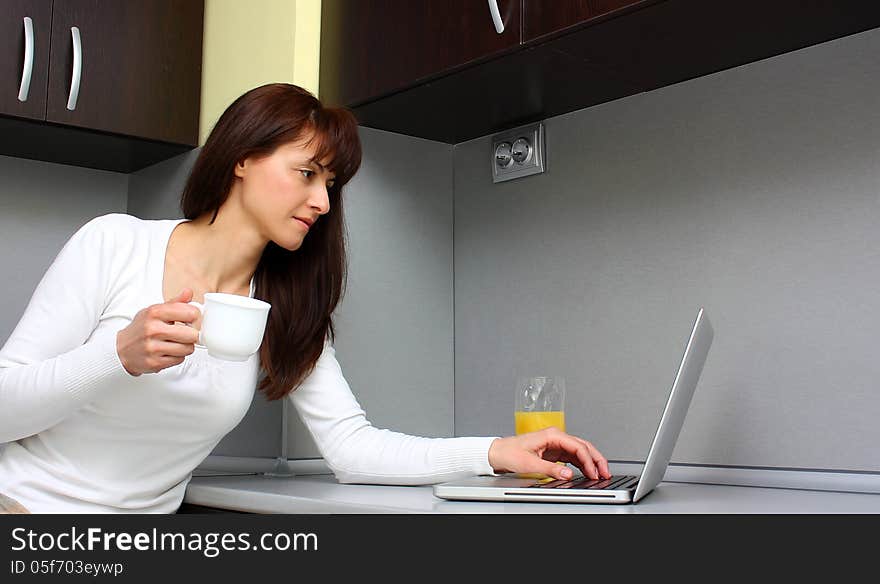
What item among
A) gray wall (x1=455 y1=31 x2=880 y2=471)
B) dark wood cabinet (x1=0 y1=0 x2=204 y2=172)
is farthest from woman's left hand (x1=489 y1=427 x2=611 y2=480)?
dark wood cabinet (x1=0 y1=0 x2=204 y2=172)

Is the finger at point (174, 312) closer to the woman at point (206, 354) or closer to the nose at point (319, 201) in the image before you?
the woman at point (206, 354)

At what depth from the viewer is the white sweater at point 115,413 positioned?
3.89ft

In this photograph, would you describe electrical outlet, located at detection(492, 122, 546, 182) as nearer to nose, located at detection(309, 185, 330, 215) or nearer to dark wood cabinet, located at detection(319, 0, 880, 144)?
dark wood cabinet, located at detection(319, 0, 880, 144)

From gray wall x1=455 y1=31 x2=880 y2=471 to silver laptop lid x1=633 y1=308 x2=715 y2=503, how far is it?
21 centimetres

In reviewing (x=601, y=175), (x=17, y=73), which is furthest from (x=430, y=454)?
(x=17, y=73)

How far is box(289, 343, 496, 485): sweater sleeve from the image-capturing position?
134 centimetres

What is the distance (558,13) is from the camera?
4.34ft

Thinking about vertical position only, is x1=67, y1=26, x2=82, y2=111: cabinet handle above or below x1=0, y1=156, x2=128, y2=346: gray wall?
above

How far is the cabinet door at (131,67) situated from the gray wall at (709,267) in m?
0.67

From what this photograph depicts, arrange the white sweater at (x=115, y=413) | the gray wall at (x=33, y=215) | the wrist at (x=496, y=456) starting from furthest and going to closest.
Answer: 1. the gray wall at (x=33, y=215)
2. the wrist at (x=496, y=456)
3. the white sweater at (x=115, y=413)

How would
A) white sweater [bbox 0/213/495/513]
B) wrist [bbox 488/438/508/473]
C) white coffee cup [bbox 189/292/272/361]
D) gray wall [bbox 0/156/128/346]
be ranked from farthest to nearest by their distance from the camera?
gray wall [bbox 0/156/128/346] < wrist [bbox 488/438/508/473] < white sweater [bbox 0/213/495/513] < white coffee cup [bbox 189/292/272/361]

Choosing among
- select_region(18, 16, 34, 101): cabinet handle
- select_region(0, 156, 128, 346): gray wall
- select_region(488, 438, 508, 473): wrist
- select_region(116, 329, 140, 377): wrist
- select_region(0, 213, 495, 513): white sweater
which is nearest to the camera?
select_region(116, 329, 140, 377): wrist

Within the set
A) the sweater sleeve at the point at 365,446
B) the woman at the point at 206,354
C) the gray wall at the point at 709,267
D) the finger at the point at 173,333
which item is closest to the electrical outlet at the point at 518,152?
the gray wall at the point at 709,267
